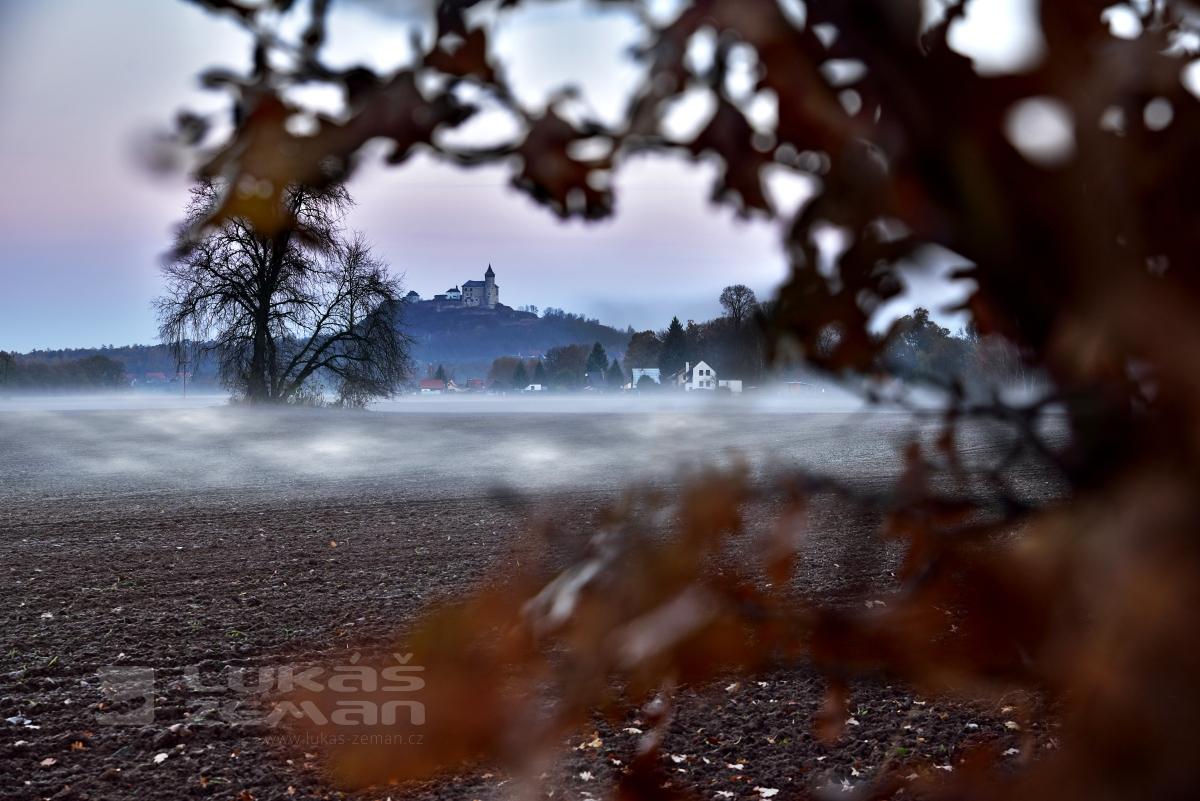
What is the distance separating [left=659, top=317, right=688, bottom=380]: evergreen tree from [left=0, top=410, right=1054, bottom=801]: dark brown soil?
9.93 metres

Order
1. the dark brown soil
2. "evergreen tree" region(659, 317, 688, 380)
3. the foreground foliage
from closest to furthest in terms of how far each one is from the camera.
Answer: the foreground foliage < the dark brown soil < "evergreen tree" region(659, 317, 688, 380)

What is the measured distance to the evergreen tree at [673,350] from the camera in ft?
62.4

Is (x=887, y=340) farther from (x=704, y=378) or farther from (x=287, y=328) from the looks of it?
(x=287, y=328)

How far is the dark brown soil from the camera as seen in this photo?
326 centimetres

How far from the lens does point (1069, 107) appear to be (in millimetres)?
630

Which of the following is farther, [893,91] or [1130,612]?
[893,91]

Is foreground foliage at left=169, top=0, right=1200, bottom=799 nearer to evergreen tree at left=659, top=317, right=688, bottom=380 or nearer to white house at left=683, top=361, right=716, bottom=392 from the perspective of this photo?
white house at left=683, top=361, right=716, bottom=392

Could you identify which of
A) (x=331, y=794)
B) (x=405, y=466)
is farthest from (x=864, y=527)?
(x=405, y=466)

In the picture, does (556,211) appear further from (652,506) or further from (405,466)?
(405,466)

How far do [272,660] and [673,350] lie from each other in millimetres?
17854

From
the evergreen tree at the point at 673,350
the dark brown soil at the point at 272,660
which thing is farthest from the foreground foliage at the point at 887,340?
the evergreen tree at the point at 673,350

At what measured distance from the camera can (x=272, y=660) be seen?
4.62 metres

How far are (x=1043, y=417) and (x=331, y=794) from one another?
3.07 meters

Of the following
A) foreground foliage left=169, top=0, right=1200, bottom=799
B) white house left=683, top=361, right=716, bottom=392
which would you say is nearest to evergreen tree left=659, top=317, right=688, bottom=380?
white house left=683, top=361, right=716, bottom=392
